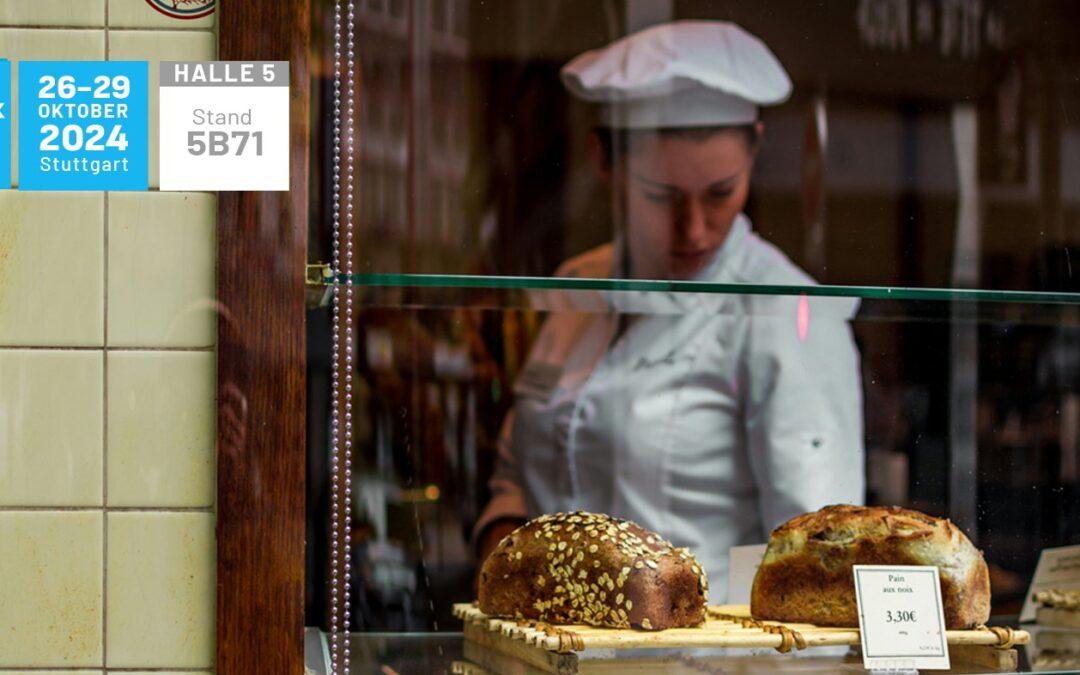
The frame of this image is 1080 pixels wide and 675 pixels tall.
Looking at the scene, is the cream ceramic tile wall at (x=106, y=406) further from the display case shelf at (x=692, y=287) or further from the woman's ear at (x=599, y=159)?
the woman's ear at (x=599, y=159)

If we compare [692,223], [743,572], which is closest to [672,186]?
[692,223]

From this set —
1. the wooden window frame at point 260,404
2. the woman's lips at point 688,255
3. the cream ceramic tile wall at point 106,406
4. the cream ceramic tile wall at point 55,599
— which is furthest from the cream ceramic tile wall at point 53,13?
the woman's lips at point 688,255

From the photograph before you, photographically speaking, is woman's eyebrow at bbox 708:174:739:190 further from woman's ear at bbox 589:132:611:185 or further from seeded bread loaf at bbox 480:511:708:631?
seeded bread loaf at bbox 480:511:708:631

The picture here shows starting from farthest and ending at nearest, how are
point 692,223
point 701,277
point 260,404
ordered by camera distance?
point 692,223 < point 701,277 < point 260,404

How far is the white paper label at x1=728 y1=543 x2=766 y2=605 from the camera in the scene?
1.41 m

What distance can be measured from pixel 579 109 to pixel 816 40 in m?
0.43

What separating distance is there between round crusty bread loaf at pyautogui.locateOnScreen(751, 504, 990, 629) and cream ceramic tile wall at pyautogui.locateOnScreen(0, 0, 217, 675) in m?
0.55

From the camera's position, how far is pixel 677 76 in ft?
7.11

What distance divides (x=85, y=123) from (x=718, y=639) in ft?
2.23

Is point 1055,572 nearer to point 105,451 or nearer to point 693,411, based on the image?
point 693,411

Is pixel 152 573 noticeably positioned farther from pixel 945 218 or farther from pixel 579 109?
pixel 945 218

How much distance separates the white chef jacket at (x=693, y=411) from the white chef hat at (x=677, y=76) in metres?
0.30

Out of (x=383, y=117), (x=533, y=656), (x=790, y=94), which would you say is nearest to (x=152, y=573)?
(x=533, y=656)

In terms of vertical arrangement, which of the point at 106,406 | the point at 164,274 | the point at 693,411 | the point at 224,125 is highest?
the point at 224,125
